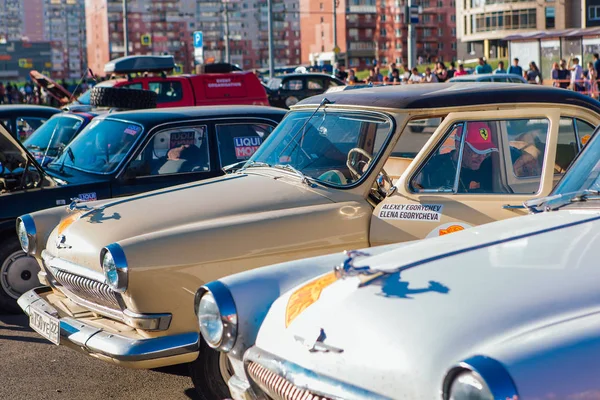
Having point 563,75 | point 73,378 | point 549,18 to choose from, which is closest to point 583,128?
point 73,378

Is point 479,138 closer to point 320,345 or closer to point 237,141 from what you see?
point 320,345

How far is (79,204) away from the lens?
6012 mm

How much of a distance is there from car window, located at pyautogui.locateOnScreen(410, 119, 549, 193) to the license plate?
6.96ft

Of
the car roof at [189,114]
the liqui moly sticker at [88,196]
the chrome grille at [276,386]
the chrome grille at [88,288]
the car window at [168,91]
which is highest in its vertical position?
the car window at [168,91]

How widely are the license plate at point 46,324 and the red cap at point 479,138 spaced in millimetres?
2487

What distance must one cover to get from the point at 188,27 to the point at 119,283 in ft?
515

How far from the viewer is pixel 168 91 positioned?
17.7m

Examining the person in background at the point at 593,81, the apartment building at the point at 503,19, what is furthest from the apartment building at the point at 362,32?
the person in background at the point at 593,81

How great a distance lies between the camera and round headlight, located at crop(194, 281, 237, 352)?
11.6ft

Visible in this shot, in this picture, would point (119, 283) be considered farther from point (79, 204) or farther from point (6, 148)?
point (6, 148)

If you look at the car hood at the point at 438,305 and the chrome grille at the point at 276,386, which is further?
the chrome grille at the point at 276,386

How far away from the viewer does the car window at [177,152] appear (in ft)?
25.8

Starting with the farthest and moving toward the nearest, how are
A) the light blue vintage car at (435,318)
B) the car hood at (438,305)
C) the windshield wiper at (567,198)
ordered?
1. the windshield wiper at (567,198)
2. the car hood at (438,305)
3. the light blue vintage car at (435,318)

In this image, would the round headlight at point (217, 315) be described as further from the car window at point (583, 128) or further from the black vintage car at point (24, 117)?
the black vintage car at point (24, 117)
